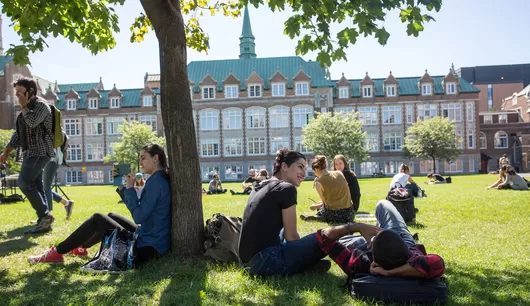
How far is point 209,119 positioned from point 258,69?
947cm

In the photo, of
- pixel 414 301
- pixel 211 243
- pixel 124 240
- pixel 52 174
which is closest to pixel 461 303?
pixel 414 301

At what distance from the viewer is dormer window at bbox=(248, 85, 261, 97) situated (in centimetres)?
5900

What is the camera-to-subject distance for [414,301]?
4098mm

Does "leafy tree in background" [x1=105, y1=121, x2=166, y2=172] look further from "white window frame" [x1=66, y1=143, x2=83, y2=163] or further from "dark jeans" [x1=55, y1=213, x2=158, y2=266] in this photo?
"dark jeans" [x1=55, y1=213, x2=158, y2=266]

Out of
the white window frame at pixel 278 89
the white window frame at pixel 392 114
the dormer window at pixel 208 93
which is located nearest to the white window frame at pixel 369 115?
the white window frame at pixel 392 114

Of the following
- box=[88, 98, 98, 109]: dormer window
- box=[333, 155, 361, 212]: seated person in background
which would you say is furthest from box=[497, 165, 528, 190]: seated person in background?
box=[88, 98, 98, 109]: dormer window

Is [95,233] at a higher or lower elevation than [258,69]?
lower

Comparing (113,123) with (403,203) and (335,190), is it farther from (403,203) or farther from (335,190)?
(403,203)

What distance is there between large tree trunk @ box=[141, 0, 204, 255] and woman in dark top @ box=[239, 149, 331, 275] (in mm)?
1106

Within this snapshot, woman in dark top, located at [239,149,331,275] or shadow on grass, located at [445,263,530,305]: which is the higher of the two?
woman in dark top, located at [239,149,331,275]

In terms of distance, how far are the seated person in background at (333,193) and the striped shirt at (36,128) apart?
502 centimetres

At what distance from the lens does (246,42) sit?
232 feet

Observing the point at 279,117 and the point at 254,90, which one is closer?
the point at 279,117

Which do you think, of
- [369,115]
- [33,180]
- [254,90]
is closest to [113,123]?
[254,90]
